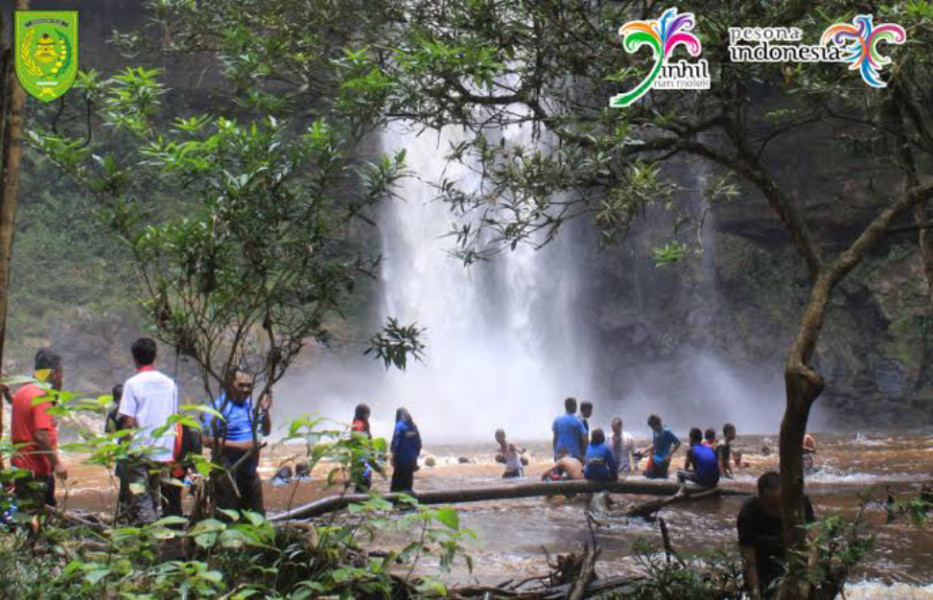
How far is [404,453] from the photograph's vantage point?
9680 mm

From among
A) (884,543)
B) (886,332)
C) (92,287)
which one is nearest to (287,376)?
(92,287)

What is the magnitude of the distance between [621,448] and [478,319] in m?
17.0

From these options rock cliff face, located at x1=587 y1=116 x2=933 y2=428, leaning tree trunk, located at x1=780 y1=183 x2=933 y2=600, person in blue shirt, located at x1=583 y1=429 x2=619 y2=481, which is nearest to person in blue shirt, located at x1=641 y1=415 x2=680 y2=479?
person in blue shirt, located at x1=583 y1=429 x2=619 y2=481

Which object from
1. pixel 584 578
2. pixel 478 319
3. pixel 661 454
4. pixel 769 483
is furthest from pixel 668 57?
pixel 478 319

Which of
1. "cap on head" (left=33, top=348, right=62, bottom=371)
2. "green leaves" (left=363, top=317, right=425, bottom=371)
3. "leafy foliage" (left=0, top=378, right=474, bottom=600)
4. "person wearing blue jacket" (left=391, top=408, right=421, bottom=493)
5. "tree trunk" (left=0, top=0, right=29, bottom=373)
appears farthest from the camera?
"person wearing blue jacket" (left=391, top=408, right=421, bottom=493)

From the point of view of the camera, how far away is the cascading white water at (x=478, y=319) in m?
29.5

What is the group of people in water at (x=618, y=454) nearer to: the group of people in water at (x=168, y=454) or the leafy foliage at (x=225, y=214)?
the group of people in water at (x=168, y=454)

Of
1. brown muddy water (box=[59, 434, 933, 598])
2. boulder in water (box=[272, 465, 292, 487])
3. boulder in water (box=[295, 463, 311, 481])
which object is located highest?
boulder in water (box=[295, 463, 311, 481])

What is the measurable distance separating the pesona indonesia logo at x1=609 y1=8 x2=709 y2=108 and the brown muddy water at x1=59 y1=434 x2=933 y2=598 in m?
2.51

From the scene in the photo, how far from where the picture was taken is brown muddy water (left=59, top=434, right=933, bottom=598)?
6.93 metres

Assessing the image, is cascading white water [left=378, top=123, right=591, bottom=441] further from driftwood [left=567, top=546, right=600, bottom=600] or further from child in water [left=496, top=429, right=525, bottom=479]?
driftwood [left=567, top=546, right=600, bottom=600]

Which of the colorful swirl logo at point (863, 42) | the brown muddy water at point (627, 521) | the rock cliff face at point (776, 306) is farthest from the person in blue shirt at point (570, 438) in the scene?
the rock cliff face at point (776, 306)

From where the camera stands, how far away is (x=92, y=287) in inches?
1038

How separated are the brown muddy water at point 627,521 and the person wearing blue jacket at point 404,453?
797 millimetres
